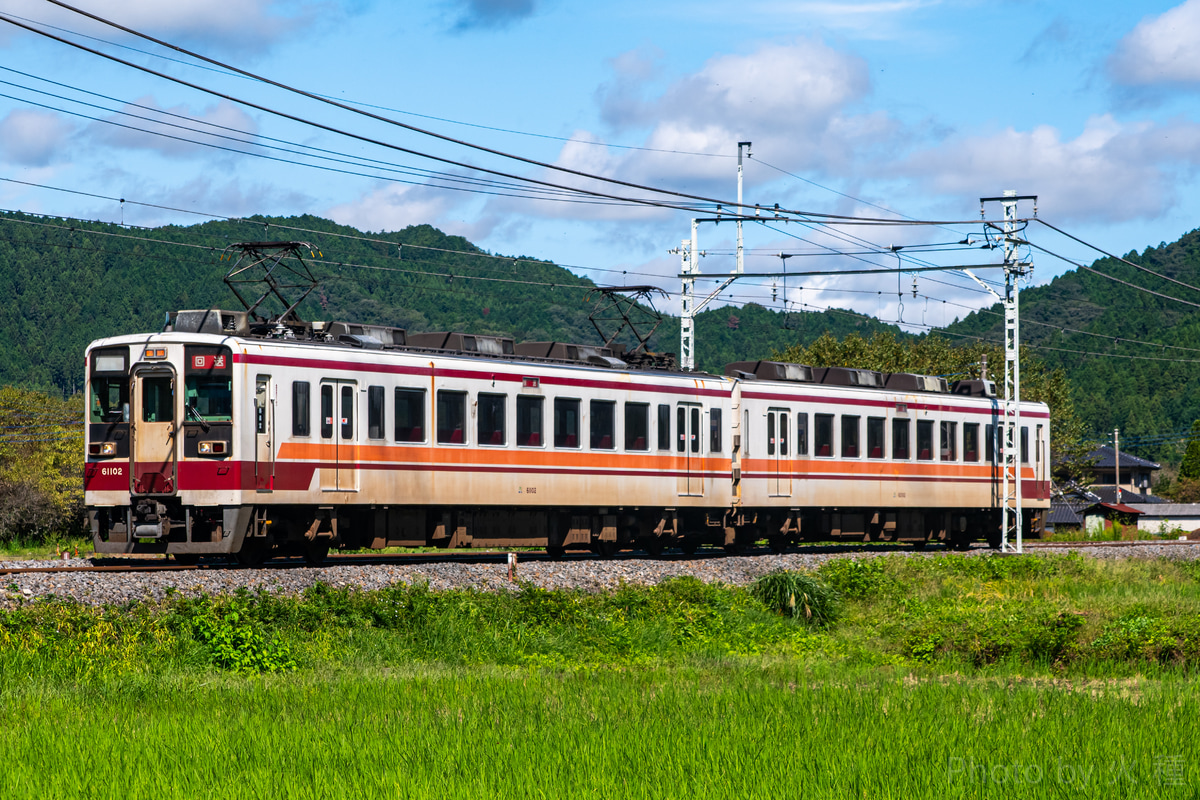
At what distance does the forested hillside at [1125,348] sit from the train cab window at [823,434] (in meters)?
105

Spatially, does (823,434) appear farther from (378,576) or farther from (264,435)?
(264,435)

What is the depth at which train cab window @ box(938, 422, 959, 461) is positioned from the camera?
3184cm

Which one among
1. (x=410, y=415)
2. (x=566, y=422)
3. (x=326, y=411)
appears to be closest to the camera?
(x=326, y=411)

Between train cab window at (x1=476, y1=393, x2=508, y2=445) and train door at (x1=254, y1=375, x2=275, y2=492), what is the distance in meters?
4.03

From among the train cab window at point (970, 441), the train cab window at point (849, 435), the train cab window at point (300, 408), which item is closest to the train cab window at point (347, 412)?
the train cab window at point (300, 408)

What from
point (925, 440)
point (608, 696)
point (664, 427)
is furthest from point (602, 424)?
point (608, 696)

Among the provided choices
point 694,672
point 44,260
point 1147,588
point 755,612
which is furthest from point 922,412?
point 44,260

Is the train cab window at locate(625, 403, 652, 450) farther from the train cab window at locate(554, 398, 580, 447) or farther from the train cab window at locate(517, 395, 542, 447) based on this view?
the train cab window at locate(517, 395, 542, 447)

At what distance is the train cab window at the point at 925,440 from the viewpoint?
1228 inches

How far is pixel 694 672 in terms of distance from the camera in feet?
50.1

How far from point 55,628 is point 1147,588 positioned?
18163 millimetres

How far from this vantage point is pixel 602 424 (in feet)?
81.6

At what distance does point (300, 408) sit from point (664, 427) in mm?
8198

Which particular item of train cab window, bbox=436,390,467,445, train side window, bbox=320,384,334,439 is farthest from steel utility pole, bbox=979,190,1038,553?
train side window, bbox=320,384,334,439
